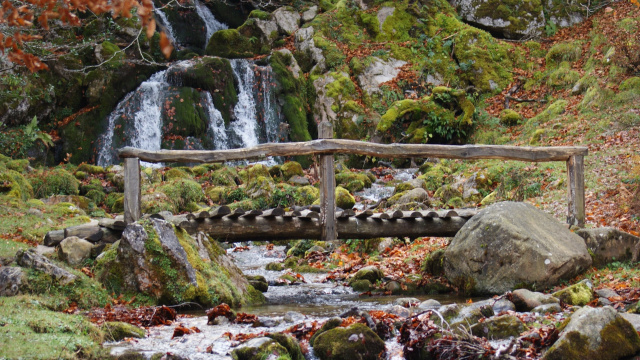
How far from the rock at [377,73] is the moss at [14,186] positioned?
12.4 meters

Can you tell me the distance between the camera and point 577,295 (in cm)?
530

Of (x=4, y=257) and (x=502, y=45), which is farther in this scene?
(x=502, y=45)

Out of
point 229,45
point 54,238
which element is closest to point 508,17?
point 229,45

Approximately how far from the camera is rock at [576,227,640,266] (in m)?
6.80

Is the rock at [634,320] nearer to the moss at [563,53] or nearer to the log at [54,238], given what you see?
the log at [54,238]

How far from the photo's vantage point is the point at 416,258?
870 cm

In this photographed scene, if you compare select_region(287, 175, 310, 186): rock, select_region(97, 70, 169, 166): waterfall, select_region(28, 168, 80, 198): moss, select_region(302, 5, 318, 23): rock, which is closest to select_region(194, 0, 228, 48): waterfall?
select_region(302, 5, 318, 23): rock

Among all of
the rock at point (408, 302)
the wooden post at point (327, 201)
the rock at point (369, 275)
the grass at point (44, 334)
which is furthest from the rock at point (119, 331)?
the rock at point (369, 275)

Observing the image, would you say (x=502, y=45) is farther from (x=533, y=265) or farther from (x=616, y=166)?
(x=533, y=265)

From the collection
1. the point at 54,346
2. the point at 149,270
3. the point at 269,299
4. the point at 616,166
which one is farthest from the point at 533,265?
the point at 616,166

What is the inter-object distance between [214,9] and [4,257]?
2094cm

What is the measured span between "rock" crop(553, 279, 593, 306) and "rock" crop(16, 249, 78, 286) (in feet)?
16.2

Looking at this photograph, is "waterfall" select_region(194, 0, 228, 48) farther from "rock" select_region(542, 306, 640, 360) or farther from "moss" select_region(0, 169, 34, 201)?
"rock" select_region(542, 306, 640, 360)

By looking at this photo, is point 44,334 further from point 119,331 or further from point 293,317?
point 293,317
